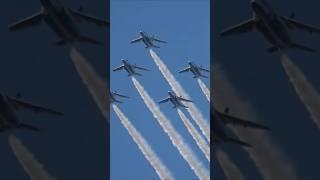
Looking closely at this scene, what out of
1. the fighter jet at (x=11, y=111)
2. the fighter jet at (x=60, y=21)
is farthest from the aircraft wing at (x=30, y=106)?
the fighter jet at (x=60, y=21)

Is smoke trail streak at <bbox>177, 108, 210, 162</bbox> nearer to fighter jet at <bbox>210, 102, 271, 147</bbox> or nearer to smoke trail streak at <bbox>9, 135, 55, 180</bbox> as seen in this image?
fighter jet at <bbox>210, 102, 271, 147</bbox>

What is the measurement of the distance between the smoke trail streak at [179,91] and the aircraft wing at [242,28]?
14507 millimetres

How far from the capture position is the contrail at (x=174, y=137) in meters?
46.7

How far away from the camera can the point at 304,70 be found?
32562mm

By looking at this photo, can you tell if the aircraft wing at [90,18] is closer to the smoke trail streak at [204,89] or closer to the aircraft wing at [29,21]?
the aircraft wing at [29,21]

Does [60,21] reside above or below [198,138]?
above

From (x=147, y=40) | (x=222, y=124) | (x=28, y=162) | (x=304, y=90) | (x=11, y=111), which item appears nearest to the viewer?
(x=304, y=90)

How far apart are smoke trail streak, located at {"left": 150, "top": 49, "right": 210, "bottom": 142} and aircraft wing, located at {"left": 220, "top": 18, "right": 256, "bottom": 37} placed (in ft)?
47.6

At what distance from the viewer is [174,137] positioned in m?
50.3

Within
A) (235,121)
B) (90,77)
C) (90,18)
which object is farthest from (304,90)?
(90,18)

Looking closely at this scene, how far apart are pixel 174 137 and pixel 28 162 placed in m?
18.8

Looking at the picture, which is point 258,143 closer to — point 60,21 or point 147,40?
point 60,21

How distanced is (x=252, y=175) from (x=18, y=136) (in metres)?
10.7

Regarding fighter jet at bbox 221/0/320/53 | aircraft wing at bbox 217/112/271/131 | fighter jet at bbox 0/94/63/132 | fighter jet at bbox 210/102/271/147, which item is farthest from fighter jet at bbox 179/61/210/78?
fighter jet at bbox 0/94/63/132
